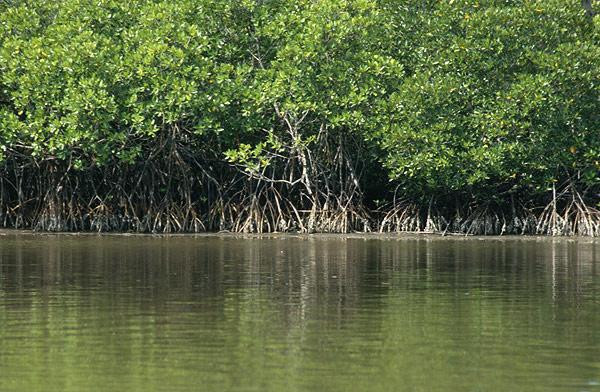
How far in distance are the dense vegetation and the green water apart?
197 inches

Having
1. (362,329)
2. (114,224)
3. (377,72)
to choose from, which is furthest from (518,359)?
(114,224)

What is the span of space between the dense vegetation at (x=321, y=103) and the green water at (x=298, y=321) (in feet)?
16.4

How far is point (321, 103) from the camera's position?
85.3 ft

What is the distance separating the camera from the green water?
9.88 metres

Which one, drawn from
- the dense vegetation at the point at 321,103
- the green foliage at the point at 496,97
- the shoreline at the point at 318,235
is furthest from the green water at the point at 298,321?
the dense vegetation at the point at 321,103

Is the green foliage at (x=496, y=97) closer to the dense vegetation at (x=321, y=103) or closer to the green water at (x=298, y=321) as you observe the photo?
the dense vegetation at (x=321, y=103)

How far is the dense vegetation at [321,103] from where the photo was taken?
84.0 ft

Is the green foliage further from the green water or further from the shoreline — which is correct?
the green water

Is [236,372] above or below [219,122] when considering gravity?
below

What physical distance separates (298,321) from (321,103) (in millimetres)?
13586

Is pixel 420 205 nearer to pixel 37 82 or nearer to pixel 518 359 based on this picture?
pixel 37 82

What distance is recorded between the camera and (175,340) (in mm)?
11453

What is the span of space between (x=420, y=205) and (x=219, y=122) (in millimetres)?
4415

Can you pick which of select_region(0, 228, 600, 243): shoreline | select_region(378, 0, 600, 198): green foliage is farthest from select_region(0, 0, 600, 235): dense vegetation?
select_region(0, 228, 600, 243): shoreline
